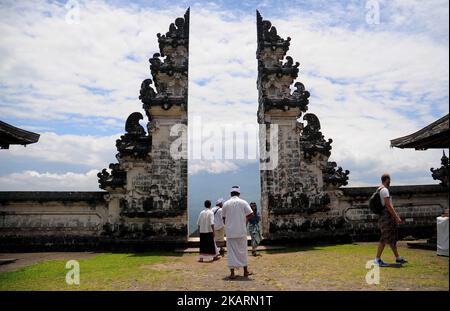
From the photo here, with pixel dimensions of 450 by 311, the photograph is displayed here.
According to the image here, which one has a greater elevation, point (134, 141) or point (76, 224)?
point (134, 141)

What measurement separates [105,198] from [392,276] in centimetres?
992

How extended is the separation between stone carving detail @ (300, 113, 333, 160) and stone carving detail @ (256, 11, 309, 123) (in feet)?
2.11

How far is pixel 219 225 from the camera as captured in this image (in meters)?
11.9

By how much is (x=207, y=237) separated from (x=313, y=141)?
6.06m

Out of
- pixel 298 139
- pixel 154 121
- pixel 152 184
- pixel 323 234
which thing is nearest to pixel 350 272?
pixel 323 234

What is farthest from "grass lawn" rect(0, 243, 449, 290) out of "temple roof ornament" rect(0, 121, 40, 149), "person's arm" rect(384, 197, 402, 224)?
"temple roof ornament" rect(0, 121, 40, 149)

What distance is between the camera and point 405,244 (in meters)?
12.6

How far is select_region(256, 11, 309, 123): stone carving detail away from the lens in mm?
13961

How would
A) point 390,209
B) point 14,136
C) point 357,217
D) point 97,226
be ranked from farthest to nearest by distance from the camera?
1. point 357,217
2. point 97,226
3. point 14,136
4. point 390,209

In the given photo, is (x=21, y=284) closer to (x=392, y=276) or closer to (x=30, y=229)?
(x=30, y=229)

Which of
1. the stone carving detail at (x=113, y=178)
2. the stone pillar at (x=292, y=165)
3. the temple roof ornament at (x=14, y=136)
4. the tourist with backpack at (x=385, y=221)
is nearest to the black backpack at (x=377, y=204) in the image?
the tourist with backpack at (x=385, y=221)

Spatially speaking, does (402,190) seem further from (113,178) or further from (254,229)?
(113,178)

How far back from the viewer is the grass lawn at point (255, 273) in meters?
6.73

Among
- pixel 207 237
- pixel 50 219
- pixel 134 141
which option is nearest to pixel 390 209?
pixel 207 237
